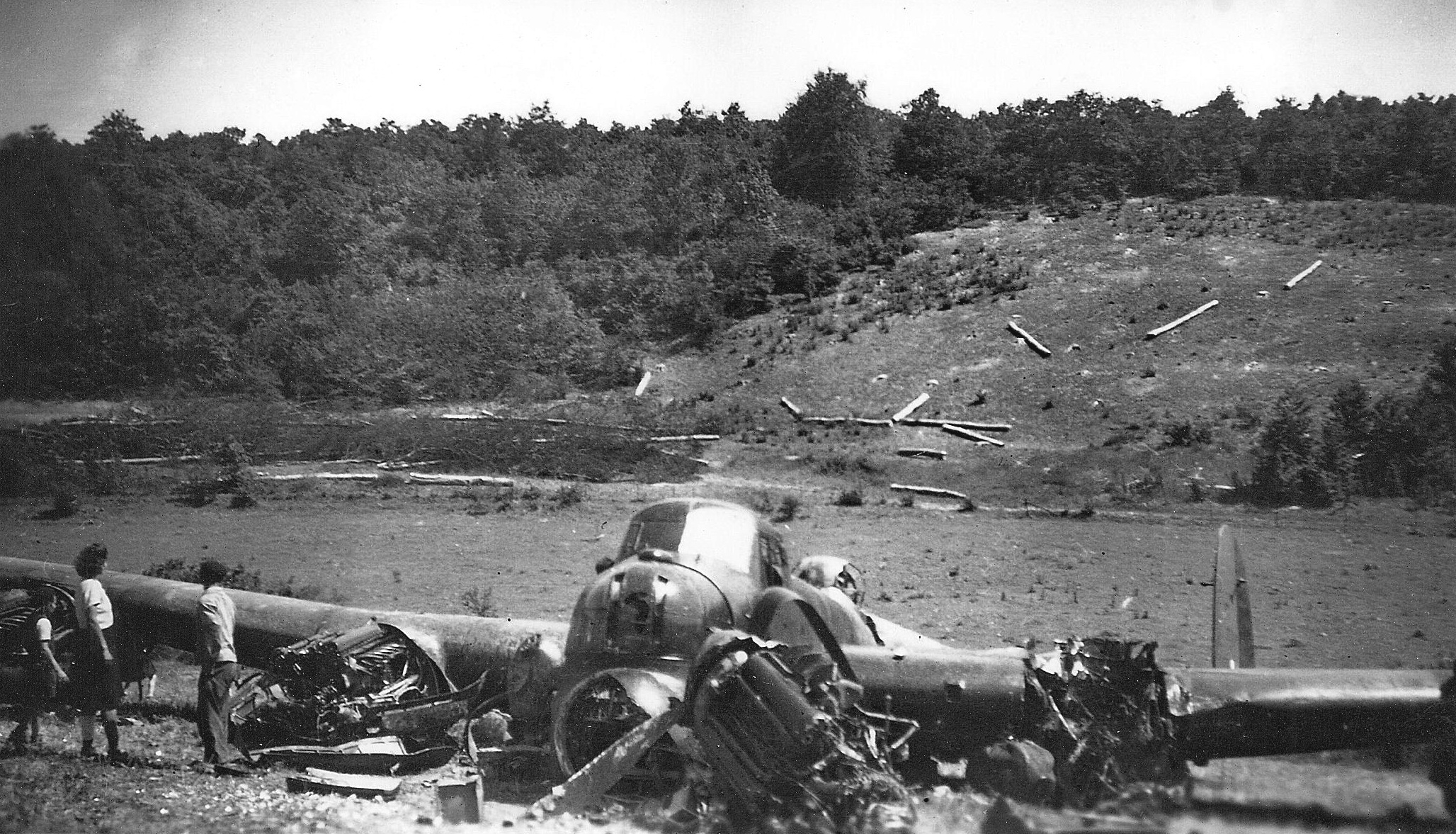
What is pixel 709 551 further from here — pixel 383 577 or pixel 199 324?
pixel 199 324

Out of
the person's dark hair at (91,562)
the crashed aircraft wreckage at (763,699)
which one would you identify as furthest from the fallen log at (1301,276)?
the person's dark hair at (91,562)

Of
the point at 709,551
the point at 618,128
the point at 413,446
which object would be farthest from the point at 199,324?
the point at 709,551

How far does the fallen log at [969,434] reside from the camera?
645 inches

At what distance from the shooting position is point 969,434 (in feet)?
54.1

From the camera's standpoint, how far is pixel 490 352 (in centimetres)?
1758

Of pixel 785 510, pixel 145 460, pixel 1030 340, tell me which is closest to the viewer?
pixel 785 510

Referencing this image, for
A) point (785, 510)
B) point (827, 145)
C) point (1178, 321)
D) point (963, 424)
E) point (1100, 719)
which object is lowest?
point (1100, 719)

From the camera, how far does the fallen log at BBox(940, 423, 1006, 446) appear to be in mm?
16391

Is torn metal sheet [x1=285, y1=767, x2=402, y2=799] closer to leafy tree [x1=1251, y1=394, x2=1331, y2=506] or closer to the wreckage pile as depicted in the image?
the wreckage pile

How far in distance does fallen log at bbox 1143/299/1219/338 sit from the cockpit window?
10505 millimetres

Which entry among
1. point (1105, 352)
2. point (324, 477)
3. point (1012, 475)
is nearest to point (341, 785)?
point (1012, 475)

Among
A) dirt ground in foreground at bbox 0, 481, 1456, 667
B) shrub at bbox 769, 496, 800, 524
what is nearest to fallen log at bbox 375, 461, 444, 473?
dirt ground in foreground at bbox 0, 481, 1456, 667

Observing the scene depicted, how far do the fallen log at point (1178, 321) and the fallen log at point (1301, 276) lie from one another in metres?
1.12

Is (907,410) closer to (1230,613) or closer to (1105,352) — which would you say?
(1105,352)
